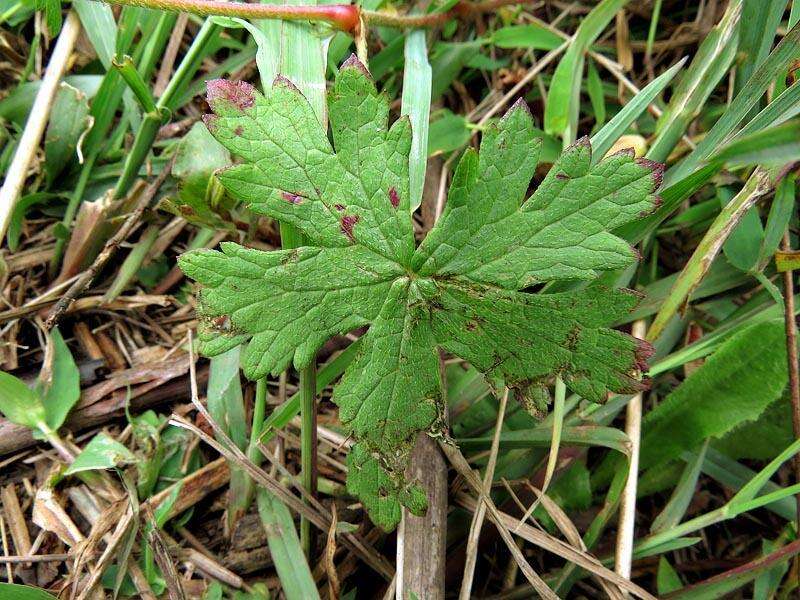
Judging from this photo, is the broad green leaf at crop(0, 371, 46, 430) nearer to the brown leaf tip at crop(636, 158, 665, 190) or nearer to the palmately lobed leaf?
the palmately lobed leaf

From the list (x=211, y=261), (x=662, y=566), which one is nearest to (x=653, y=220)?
(x=662, y=566)

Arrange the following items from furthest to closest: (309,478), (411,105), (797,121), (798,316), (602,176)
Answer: (798,316), (411,105), (309,478), (602,176), (797,121)

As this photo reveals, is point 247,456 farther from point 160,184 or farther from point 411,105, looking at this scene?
point 411,105

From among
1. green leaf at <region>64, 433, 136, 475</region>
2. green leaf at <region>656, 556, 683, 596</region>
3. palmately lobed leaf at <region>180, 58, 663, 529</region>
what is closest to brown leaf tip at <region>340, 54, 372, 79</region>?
palmately lobed leaf at <region>180, 58, 663, 529</region>

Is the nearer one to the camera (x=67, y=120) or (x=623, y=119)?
(x=623, y=119)

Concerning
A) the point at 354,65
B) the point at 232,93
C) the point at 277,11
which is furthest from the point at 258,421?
the point at 277,11

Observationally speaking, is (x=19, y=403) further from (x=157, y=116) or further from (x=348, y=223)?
(x=348, y=223)

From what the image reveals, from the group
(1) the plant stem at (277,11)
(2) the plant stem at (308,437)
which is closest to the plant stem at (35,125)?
(1) the plant stem at (277,11)
